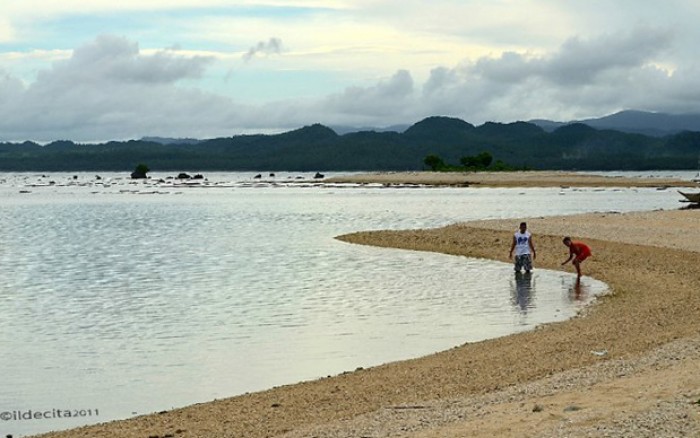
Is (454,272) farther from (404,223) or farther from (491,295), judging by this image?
(404,223)

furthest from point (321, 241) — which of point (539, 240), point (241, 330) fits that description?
point (241, 330)

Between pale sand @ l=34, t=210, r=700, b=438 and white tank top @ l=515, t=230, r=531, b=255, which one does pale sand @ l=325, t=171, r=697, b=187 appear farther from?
pale sand @ l=34, t=210, r=700, b=438

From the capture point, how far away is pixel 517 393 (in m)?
12.9

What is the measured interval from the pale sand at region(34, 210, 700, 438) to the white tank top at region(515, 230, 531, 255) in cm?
620

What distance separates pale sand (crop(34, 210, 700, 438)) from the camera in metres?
10.4

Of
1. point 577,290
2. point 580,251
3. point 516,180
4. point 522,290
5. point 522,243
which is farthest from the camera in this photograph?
point 516,180

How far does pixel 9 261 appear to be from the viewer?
40.2 meters

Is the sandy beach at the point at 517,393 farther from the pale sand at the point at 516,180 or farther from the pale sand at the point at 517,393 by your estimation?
the pale sand at the point at 516,180

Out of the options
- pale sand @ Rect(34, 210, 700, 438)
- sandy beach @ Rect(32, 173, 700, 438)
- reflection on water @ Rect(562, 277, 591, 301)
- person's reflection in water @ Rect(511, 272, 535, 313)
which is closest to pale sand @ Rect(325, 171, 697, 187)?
person's reflection in water @ Rect(511, 272, 535, 313)

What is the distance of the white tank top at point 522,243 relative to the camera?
2992 cm

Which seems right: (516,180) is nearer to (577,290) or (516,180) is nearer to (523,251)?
(523,251)

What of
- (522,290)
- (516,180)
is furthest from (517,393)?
(516,180)

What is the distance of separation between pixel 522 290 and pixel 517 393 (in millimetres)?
14464

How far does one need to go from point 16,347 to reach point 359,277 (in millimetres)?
13416
